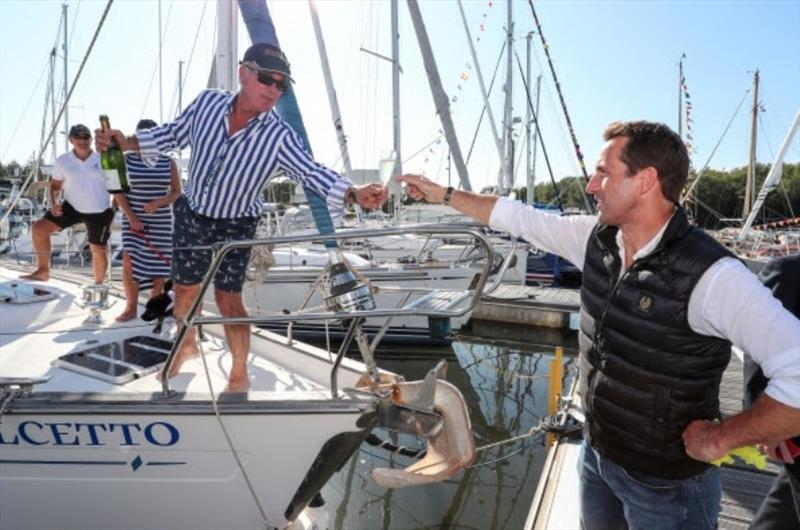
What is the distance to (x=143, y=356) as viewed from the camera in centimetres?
354

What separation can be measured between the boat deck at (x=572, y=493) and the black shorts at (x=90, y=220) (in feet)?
14.0

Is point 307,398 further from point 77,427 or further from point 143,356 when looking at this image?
point 143,356

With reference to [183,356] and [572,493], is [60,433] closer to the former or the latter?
[183,356]

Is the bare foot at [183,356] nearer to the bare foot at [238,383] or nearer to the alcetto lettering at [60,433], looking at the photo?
the bare foot at [238,383]

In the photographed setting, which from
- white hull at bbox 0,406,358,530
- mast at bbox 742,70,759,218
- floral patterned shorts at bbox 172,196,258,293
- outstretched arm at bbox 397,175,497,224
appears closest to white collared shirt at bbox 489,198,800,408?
outstretched arm at bbox 397,175,497,224

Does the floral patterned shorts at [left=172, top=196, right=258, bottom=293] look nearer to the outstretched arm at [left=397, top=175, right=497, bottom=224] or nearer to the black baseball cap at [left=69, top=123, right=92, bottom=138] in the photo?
the outstretched arm at [left=397, top=175, right=497, bottom=224]

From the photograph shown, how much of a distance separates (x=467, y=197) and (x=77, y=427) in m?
2.18

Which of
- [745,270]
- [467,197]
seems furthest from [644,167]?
[467,197]

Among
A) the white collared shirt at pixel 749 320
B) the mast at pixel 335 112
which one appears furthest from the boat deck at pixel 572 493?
the mast at pixel 335 112

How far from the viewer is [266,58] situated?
9.37ft

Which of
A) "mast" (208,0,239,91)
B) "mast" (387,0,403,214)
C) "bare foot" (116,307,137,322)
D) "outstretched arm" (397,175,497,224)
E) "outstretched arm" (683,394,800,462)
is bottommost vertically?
"bare foot" (116,307,137,322)

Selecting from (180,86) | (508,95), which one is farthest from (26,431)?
(508,95)

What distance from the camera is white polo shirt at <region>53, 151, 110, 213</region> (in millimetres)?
5082

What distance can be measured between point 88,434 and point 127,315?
1.82 meters
